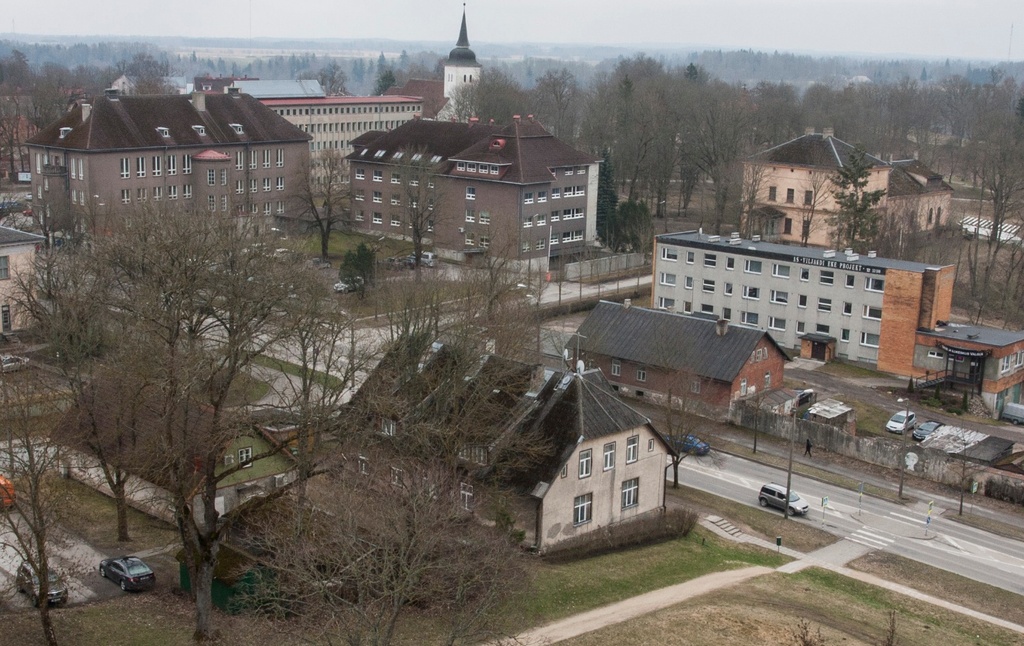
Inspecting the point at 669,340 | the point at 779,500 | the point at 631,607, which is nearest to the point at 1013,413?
the point at 669,340

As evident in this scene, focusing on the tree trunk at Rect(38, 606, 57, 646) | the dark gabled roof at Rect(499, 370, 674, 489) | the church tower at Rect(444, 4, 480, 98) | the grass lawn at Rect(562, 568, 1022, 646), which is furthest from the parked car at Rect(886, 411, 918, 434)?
the church tower at Rect(444, 4, 480, 98)

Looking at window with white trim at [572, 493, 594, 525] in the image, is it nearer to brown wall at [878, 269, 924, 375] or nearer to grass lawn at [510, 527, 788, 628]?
grass lawn at [510, 527, 788, 628]

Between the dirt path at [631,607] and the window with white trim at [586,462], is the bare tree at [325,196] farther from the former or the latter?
the dirt path at [631,607]

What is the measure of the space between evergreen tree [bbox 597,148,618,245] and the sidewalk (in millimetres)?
47736

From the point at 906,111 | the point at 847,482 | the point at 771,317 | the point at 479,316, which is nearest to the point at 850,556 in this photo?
the point at 847,482

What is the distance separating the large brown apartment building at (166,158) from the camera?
7362cm

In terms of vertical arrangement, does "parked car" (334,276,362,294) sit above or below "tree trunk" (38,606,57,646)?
above

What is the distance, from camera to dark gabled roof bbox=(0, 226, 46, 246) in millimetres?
54938

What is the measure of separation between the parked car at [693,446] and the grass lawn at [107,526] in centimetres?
1905

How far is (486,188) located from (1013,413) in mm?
38119

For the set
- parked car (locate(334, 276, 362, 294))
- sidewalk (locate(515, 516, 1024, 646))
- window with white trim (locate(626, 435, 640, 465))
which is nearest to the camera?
sidewalk (locate(515, 516, 1024, 646))

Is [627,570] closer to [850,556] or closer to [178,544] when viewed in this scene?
[850,556]

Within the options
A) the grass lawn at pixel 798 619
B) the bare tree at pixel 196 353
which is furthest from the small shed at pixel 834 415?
the bare tree at pixel 196 353

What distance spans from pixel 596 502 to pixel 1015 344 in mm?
28872
